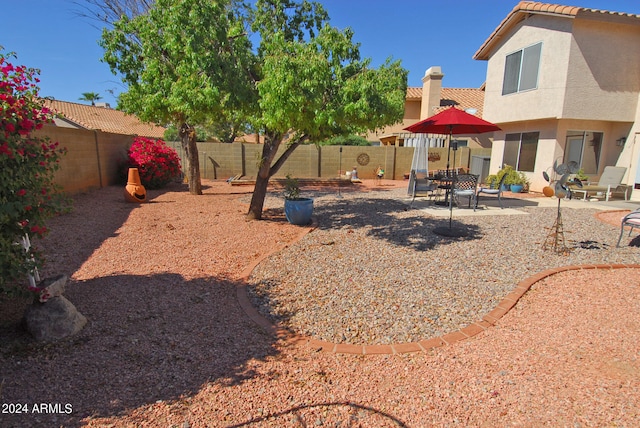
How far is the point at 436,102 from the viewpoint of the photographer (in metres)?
22.9

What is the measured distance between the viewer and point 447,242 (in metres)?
6.47

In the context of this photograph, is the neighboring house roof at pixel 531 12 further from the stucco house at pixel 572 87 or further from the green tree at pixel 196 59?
the green tree at pixel 196 59

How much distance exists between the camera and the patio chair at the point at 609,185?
11.0 meters

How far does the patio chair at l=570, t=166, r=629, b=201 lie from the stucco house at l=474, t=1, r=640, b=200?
453mm

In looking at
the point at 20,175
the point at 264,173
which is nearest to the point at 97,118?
the point at 264,173

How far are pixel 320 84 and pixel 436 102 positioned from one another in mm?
19990

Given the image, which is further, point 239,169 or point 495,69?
point 239,169

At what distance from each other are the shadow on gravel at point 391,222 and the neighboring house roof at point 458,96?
1660 cm

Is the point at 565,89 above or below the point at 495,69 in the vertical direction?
below

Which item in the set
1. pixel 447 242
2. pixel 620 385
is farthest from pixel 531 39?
pixel 620 385

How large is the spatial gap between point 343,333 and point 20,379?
2.59 m

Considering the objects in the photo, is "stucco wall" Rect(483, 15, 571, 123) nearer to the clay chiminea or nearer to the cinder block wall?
the clay chiminea

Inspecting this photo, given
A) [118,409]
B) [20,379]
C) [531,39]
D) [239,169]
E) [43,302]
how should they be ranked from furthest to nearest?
[239,169]
[531,39]
[43,302]
[20,379]
[118,409]

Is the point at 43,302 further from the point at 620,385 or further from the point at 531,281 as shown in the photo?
the point at 531,281
